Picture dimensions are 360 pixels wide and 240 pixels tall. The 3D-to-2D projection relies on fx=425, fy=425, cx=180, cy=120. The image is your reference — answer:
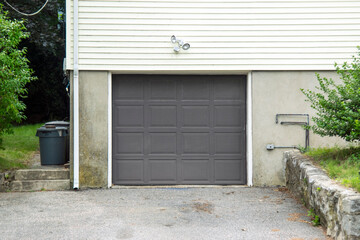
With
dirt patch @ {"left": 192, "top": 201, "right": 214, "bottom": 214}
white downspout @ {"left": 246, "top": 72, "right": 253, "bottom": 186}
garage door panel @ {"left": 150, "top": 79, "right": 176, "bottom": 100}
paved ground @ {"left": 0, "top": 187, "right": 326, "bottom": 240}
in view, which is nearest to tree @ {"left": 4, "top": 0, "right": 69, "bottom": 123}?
garage door panel @ {"left": 150, "top": 79, "right": 176, "bottom": 100}

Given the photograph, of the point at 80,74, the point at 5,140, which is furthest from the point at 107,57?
the point at 5,140

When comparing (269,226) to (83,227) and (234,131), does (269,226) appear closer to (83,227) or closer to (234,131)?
(83,227)

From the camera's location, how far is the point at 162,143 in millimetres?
8281

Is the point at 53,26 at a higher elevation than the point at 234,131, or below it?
higher

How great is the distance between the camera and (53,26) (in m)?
14.0

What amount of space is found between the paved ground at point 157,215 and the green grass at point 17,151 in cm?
144

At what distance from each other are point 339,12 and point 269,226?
15.4 ft

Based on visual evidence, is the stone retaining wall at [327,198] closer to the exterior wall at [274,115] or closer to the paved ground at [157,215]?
the paved ground at [157,215]

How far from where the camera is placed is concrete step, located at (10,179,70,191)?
7785 millimetres

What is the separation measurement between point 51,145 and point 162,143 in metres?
2.37

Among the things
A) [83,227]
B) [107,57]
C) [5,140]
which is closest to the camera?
[83,227]

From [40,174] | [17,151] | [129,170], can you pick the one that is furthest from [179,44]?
[17,151]

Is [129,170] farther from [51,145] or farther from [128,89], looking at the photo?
[51,145]

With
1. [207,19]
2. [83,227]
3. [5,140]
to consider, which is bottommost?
[83,227]
